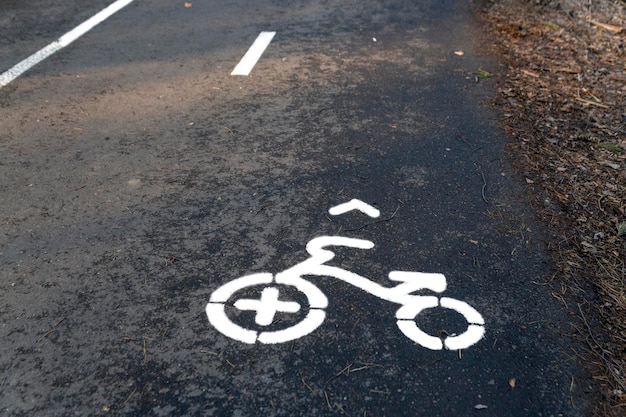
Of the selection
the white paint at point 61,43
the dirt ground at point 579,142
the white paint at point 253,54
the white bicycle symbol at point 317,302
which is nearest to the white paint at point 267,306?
the white bicycle symbol at point 317,302

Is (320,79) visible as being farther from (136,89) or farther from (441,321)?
(441,321)

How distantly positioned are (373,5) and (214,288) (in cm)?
596

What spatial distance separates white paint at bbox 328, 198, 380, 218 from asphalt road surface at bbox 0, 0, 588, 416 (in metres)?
0.02

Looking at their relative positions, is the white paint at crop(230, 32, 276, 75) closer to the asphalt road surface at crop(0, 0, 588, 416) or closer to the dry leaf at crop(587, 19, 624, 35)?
the asphalt road surface at crop(0, 0, 588, 416)

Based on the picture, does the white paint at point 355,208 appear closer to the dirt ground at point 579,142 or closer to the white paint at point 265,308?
the white paint at point 265,308

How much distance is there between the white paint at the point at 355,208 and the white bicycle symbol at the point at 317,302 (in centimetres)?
38

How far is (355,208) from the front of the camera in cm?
397

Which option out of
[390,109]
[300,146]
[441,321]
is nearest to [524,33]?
[390,109]

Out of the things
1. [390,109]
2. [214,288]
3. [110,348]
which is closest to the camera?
[110,348]

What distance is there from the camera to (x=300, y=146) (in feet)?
15.5

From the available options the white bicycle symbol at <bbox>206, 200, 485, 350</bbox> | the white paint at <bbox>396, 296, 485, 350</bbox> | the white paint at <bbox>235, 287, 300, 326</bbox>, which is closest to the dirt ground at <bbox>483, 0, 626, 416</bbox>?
the white paint at <bbox>396, 296, 485, 350</bbox>

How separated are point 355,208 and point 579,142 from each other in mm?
2080

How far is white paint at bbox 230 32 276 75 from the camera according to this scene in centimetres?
604

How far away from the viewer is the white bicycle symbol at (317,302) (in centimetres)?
301
